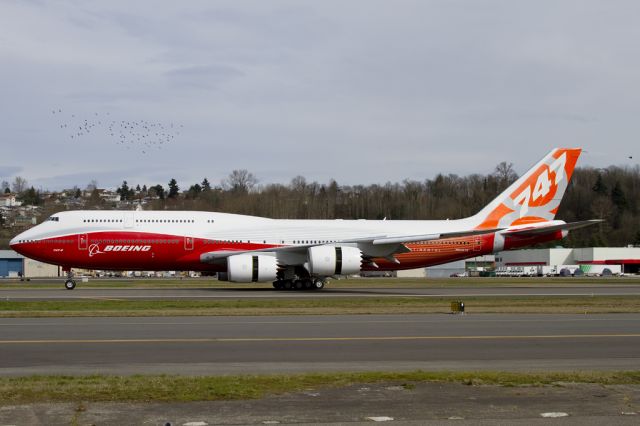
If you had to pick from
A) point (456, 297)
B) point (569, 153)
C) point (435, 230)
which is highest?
point (569, 153)

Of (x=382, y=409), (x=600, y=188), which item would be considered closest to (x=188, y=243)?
(x=382, y=409)

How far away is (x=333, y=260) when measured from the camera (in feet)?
127

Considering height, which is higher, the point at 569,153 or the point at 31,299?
the point at 569,153

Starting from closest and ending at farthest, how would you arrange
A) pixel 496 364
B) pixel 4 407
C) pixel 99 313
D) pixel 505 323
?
pixel 4 407 → pixel 496 364 → pixel 505 323 → pixel 99 313

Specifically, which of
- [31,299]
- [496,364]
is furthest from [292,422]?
[31,299]

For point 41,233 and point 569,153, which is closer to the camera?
point 41,233

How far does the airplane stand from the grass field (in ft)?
25.5

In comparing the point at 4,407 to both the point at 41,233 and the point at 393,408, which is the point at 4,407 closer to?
the point at 393,408

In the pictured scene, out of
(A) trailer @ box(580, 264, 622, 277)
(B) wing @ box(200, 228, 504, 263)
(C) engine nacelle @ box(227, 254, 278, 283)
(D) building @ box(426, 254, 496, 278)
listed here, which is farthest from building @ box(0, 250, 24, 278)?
(A) trailer @ box(580, 264, 622, 277)

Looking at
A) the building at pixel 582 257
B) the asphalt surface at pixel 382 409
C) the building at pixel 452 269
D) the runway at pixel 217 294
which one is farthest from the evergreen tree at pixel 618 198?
the asphalt surface at pixel 382 409

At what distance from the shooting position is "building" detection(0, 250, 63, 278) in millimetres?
85688

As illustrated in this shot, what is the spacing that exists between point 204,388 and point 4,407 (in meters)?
2.57

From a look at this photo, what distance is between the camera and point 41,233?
129 ft

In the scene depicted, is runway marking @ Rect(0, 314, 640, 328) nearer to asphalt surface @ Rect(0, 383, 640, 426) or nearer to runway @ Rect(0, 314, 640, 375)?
runway @ Rect(0, 314, 640, 375)
